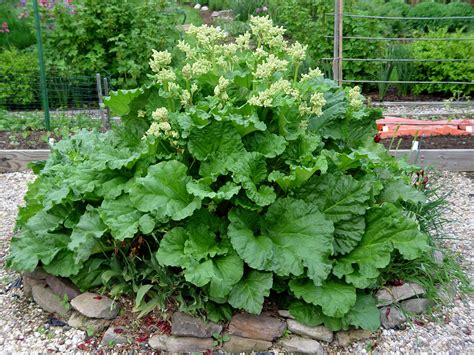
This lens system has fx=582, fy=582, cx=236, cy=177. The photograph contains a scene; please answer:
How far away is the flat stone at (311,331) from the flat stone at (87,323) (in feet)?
2.88

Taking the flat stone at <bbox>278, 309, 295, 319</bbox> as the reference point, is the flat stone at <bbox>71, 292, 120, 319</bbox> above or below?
above

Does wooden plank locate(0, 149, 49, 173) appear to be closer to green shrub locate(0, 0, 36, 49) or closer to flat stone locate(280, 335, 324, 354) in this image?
flat stone locate(280, 335, 324, 354)

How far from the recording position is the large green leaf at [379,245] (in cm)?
268

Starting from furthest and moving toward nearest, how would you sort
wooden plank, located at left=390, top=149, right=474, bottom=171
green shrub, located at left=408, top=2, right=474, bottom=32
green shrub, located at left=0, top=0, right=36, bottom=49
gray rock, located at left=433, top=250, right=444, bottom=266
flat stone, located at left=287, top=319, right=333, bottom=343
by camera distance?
green shrub, located at left=408, top=2, right=474, bottom=32 → green shrub, located at left=0, top=0, right=36, bottom=49 → wooden plank, located at left=390, top=149, right=474, bottom=171 → gray rock, located at left=433, top=250, right=444, bottom=266 → flat stone, located at left=287, top=319, right=333, bottom=343

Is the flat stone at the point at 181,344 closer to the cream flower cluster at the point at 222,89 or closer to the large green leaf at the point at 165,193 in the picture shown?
the large green leaf at the point at 165,193

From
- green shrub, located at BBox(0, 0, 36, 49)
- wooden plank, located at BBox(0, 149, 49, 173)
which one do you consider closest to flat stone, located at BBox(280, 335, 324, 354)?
→ wooden plank, located at BBox(0, 149, 49, 173)

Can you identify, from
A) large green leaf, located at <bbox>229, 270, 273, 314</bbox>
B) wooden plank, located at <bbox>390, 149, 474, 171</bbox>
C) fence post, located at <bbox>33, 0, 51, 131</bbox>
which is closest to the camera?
large green leaf, located at <bbox>229, 270, 273, 314</bbox>

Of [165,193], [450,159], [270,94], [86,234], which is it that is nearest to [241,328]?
[165,193]

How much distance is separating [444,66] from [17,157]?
5490 millimetres

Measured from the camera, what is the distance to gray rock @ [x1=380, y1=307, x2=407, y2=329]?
109 inches

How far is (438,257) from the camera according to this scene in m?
3.17

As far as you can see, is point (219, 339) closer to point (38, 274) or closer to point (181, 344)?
point (181, 344)

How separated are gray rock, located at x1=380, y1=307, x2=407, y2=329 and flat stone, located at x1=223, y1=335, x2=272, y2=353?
1.89 ft

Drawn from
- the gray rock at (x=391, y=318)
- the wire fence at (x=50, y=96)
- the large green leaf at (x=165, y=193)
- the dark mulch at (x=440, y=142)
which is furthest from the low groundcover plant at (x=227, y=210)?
the wire fence at (x=50, y=96)
